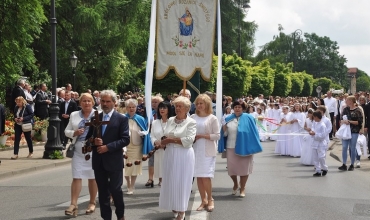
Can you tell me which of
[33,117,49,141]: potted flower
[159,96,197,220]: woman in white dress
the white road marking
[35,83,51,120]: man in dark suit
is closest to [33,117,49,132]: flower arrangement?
[33,117,49,141]: potted flower

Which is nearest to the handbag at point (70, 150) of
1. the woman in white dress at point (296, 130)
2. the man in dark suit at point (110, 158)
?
the man in dark suit at point (110, 158)

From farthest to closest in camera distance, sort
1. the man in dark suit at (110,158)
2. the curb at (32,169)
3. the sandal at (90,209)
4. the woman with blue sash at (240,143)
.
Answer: the curb at (32,169), the woman with blue sash at (240,143), the sandal at (90,209), the man in dark suit at (110,158)

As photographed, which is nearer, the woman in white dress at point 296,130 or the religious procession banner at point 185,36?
the religious procession banner at point 185,36

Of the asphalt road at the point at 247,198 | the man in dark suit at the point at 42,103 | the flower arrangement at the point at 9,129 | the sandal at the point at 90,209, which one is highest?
the man in dark suit at the point at 42,103

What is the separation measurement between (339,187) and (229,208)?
366 centimetres

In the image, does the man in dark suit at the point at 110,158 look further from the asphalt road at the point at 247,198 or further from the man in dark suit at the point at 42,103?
the man in dark suit at the point at 42,103

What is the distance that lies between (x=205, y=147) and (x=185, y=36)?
352cm

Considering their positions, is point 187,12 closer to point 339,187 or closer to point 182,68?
point 182,68

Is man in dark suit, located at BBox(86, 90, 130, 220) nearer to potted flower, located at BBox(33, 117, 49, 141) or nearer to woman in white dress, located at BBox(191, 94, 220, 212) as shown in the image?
woman in white dress, located at BBox(191, 94, 220, 212)

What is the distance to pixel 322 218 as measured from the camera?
32.2 feet

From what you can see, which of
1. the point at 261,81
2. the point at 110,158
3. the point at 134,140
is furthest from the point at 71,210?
the point at 261,81

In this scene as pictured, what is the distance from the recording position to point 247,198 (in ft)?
38.4

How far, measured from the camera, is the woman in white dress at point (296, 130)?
21609mm

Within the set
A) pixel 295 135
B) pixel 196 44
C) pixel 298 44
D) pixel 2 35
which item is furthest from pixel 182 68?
pixel 298 44
